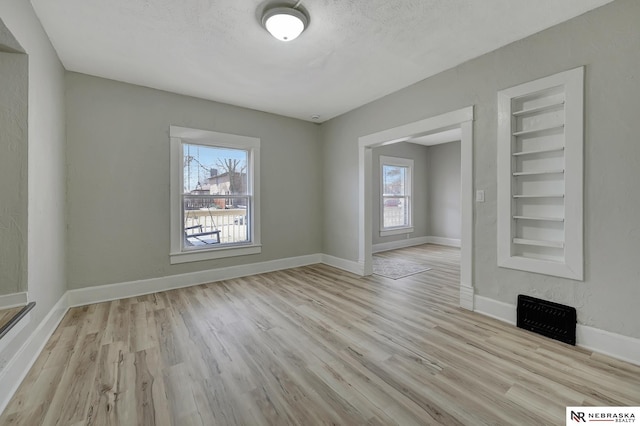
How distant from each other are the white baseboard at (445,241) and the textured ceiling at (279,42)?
4.82 meters

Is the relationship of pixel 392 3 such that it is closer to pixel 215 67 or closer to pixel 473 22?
pixel 473 22

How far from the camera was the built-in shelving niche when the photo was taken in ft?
7.20

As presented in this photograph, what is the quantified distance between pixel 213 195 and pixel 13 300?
2.44 metres

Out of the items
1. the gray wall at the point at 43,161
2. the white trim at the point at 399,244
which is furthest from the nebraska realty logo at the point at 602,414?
the white trim at the point at 399,244

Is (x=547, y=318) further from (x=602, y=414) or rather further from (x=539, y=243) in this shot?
(x=602, y=414)

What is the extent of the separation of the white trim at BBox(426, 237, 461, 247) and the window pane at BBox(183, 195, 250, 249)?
17.4 feet

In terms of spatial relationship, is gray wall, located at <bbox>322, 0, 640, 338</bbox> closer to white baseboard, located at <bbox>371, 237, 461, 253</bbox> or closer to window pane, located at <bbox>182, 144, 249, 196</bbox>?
window pane, located at <bbox>182, 144, 249, 196</bbox>

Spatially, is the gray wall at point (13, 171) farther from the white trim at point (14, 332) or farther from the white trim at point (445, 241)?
the white trim at point (445, 241)

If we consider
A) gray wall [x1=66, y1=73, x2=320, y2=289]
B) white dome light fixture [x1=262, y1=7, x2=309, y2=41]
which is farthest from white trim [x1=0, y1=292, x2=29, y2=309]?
white dome light fixture [x1=262, y1=7, x2=309, y2=41]

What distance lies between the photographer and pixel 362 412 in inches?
58.9

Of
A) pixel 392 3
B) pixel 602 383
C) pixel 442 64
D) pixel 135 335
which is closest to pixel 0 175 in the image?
pixel 135 335

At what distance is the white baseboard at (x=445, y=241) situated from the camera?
691 cm

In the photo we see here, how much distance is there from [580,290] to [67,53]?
5243mm

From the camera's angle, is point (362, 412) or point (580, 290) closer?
point (362, 412)
